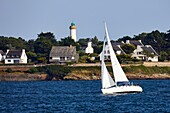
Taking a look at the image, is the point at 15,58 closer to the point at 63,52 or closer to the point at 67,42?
the point at 63,52

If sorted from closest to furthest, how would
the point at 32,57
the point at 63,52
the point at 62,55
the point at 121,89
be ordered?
the point at 121,89
the point at 62,55
the point at 63,52
the point at 32,57

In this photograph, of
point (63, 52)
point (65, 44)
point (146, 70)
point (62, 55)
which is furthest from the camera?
point (65, 44)

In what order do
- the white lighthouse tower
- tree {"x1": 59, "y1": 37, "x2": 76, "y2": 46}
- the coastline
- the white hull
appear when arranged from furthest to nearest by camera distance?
the white lighthouse tower, tree {"x1": 59, "y1": 37, "x2": 76, "y2": 46}, the coastline, the white hull

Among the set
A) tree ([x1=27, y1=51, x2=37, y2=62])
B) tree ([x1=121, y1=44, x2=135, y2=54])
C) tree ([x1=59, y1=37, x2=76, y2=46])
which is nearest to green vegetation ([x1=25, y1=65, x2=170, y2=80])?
tree ([x1=121, y1=44, x2=135, y2=54])

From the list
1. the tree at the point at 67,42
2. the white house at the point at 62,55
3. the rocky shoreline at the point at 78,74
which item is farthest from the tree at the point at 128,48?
the rocky shoreline at the point at 78,74

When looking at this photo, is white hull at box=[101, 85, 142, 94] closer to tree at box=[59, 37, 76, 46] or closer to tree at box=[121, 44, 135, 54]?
tree at box=[121, 44, 135, 54]

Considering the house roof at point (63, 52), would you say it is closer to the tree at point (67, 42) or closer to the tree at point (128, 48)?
the tree at point (128, 48)

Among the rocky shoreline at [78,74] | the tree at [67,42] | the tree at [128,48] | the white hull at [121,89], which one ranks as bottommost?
the white hull at [121,89]

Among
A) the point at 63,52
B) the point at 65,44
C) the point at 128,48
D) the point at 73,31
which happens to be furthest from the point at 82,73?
the point at 73,31

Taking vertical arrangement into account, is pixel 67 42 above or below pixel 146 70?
above

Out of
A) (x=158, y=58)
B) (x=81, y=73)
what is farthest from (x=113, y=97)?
(x=158, y=58)

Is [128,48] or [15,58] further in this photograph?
[128,48]

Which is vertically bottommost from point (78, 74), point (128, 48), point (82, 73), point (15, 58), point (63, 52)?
point (78, 74)

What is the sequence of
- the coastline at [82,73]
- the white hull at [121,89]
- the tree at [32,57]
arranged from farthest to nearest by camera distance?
1. the tree at [32,57]
2. the coastline at [82,73]
3. the white hull at [121,89]
